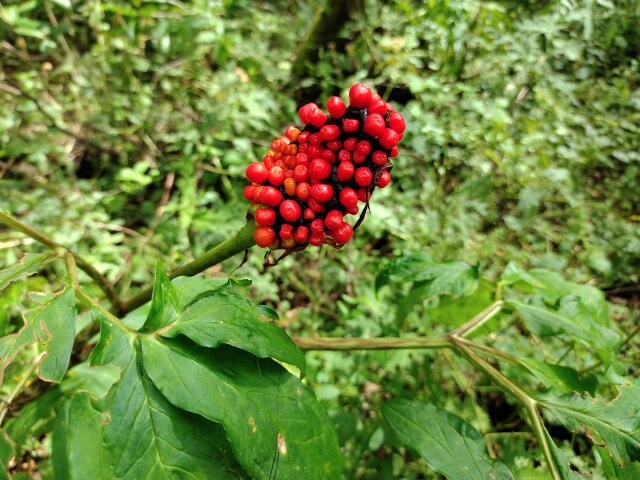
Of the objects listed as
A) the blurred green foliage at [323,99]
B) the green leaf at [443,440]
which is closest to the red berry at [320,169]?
the green leaf at [443,440]

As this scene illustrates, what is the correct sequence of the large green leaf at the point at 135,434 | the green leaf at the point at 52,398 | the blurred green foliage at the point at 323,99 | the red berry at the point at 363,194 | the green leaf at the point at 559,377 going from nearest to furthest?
the large green leaf at the point at 135,434 < the red berry at the point at 363,194 < the green leaf at the point at 559,377 < the green leaf at the point at 52,398 < the blurred green foliage at the point at 323,99

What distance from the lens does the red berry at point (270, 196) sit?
0.99 metres

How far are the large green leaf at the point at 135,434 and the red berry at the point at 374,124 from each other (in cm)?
72

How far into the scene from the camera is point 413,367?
2246mm

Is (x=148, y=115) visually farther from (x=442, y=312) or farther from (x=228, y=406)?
(x=228, y=406)

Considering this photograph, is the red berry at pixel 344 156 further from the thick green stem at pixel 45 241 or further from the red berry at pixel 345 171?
the thick green stem at pixel 45 241

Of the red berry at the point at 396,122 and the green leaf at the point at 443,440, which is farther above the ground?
the red berry at the point at 396,122

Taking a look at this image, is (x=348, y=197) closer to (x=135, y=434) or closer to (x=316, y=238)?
(x=316, y=238)

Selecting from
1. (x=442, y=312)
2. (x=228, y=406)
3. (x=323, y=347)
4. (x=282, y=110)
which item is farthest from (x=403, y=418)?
(x=282, y=110)

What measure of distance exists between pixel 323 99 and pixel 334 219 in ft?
9.04

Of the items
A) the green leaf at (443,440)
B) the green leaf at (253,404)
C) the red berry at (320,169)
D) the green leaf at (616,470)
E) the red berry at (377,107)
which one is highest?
the red berry at (377,107)

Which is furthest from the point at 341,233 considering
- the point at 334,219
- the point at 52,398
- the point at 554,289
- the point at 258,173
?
the point at 52,398

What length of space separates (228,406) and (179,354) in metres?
0.16

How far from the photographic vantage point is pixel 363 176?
37.1 inches
